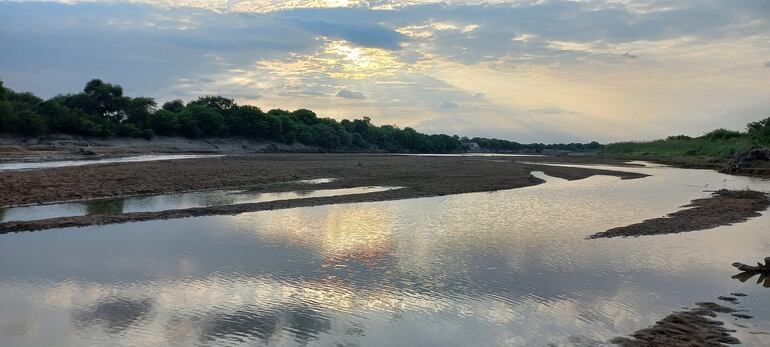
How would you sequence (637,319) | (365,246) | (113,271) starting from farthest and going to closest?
(365,246) → (113,271) → (637,319)

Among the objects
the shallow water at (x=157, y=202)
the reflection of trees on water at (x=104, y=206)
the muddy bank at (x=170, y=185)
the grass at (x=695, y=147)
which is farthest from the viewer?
the grass at (x=695, y=147)

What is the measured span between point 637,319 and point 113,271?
10170 millimetres

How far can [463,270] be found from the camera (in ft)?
37.3

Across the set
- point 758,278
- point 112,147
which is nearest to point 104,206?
point 758,278

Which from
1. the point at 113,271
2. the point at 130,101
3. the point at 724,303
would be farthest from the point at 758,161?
the point at 130,101

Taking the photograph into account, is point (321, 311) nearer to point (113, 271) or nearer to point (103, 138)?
point (113, 271)

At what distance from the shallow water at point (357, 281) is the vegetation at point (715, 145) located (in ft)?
165

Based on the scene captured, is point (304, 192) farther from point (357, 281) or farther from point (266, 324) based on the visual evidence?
point (266, 324)

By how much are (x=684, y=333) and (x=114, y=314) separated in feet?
28.7

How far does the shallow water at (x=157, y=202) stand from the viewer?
17055mm

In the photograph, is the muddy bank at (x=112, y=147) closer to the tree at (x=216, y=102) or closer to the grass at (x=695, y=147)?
the tree at (x=216, y=102)

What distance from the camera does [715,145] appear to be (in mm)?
75250

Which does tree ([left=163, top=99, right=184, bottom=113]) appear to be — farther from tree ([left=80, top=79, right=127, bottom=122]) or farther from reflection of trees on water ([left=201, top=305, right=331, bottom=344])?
reflection of trees on water ([left=201, top=305, right=331, bottom=344])

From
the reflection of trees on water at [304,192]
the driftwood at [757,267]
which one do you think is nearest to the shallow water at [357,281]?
the driftwood at [757,267]
